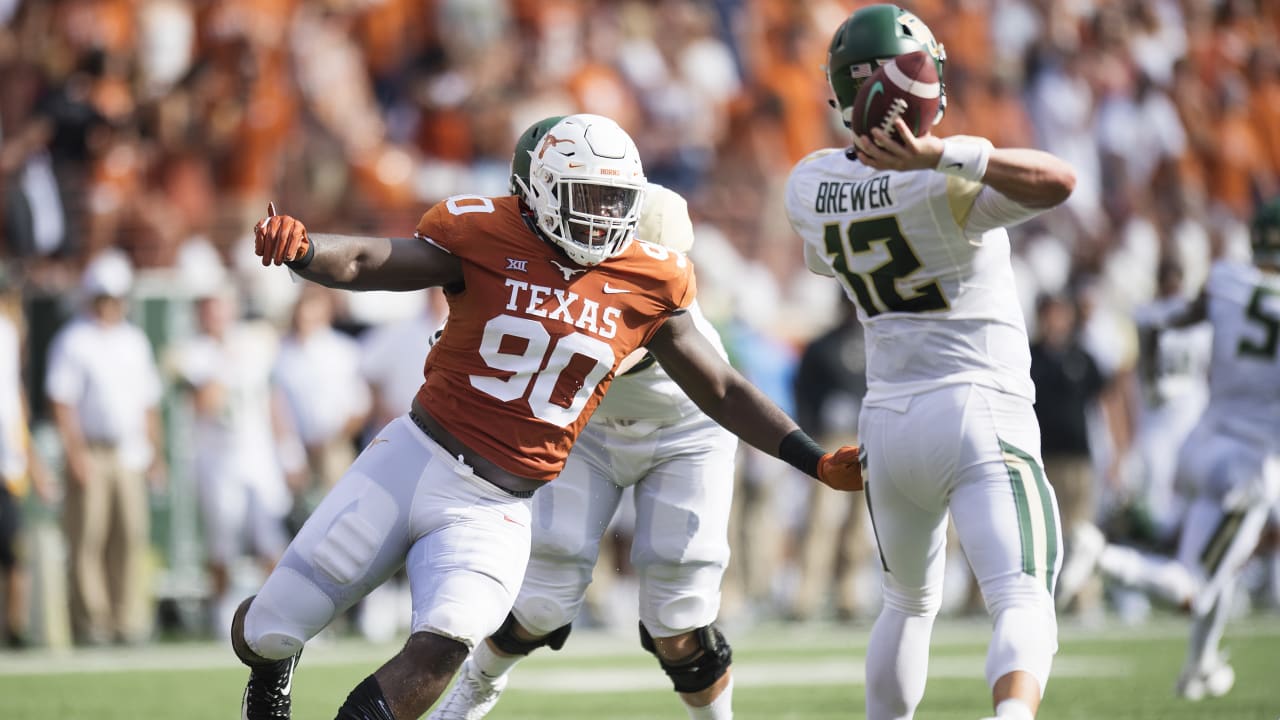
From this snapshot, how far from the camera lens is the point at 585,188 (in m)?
4.54

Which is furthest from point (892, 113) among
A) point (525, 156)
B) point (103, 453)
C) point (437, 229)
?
point (103, 453)

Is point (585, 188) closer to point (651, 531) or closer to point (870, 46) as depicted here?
point (870, 46)

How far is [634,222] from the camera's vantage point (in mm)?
4664

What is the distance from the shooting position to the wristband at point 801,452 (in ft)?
15.9

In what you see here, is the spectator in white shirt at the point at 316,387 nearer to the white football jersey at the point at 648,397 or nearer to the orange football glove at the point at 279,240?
the white football jersey at the point at 648,397

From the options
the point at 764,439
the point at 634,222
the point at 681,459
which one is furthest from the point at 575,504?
the point at 634,222

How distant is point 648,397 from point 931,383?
3.83ft

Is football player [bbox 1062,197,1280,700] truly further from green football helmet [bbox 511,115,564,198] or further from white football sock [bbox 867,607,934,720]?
green football helmet [bbox 511,115,564,198]

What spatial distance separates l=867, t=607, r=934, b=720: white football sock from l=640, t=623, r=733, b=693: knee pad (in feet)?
2.38

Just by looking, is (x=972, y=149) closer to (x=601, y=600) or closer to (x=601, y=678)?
(x=601, y=678)

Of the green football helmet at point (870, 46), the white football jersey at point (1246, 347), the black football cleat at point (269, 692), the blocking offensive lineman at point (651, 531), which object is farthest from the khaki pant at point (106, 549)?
the green football helmet at point (870, 46)

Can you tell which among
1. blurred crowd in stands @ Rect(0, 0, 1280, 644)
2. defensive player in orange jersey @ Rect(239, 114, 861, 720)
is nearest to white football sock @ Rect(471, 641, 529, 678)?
defensive player in orange jersey @ Rect(239, 114, 861, 720)

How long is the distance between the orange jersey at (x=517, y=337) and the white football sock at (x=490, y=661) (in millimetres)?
1066

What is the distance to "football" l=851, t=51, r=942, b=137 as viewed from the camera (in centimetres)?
423
